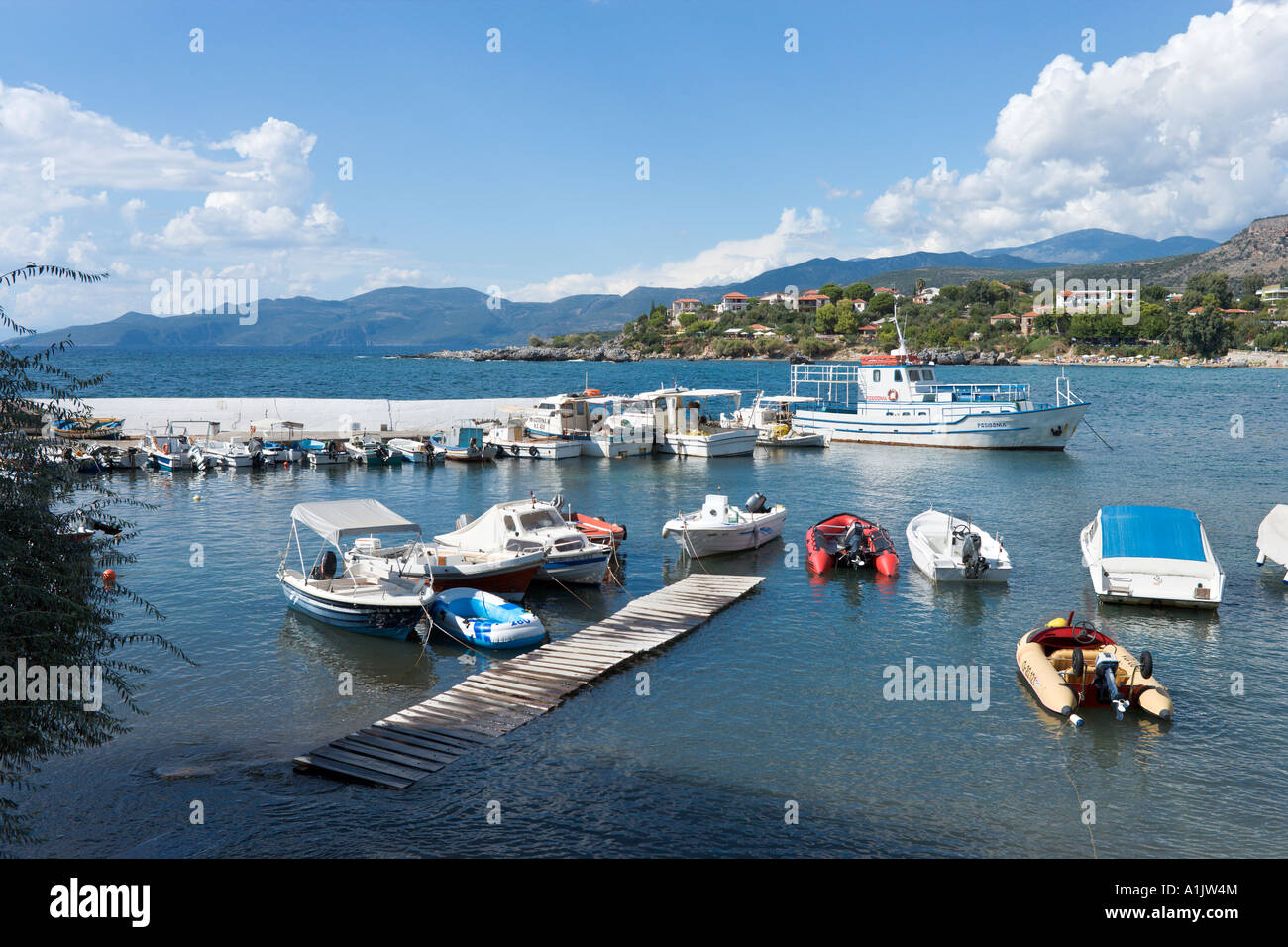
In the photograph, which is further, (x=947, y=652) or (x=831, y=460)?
(x=831, y=460)

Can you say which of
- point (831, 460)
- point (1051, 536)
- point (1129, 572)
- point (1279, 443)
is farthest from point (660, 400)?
point (1279, 443)

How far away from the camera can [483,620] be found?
21.5m

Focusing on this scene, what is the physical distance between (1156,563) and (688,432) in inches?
1466

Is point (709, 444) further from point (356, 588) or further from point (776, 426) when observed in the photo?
point (356, 588)

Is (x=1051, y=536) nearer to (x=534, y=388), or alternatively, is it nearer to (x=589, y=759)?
(x=589, y=759)

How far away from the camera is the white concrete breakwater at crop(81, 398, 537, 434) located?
65312 mm

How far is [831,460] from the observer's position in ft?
185

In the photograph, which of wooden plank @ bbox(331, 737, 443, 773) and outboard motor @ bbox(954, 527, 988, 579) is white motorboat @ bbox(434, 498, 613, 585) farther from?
outboard motor @ bbox(954, 527, 988, 579)

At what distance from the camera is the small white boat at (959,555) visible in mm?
26469

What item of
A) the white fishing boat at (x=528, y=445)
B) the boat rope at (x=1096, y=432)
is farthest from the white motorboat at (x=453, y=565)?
the boat rope at (x=1096, y=432)

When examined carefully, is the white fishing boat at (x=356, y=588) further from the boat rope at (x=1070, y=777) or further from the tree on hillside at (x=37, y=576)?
the boat rope at (x=1070, y=777)

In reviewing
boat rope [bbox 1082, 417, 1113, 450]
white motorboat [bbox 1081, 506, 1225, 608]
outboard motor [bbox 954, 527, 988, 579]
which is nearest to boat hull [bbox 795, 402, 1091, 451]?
boat rope [bbox 1082, 417, 1113, 450]
